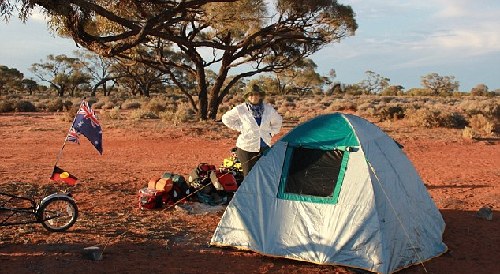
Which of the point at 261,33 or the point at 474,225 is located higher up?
the point at 261,33

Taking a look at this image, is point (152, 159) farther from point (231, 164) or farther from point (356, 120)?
point (356, 120)

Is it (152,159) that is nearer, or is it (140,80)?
(152,159)

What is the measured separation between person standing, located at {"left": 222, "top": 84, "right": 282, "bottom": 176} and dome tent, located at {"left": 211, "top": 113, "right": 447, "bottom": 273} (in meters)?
0.92

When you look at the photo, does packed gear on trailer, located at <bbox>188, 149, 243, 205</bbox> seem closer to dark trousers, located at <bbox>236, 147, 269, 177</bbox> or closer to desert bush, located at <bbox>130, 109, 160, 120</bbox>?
dark trousers, located at <bbox>236, 147, 269, 177</bbox>

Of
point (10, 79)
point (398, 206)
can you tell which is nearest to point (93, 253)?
point (398, 206)

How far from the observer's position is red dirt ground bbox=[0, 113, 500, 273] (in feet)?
19.1

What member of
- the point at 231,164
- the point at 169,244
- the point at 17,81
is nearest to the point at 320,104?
the point at 231,164

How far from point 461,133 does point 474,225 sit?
469 inches

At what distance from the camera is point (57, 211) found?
264 inches

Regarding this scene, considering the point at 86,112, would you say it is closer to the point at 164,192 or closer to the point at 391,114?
the point at 164,192

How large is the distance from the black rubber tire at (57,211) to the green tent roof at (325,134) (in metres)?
2.95

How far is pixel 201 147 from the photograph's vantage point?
15.7m

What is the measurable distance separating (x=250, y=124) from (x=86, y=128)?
94.3 inches

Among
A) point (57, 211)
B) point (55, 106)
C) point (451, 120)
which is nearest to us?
point (57, 211)
